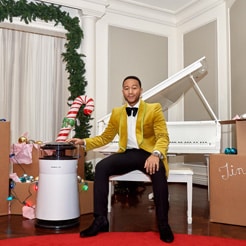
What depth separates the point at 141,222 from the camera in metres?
2.50

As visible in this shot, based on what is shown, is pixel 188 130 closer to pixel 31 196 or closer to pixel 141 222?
pixel 141 222

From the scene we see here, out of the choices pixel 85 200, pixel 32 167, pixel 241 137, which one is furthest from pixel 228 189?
pixel 32 167

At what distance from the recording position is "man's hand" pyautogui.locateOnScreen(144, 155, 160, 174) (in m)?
2.06

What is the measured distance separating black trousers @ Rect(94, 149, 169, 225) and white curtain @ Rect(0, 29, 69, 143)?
79.1 inches

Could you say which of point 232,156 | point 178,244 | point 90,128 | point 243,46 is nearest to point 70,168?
point 178,244

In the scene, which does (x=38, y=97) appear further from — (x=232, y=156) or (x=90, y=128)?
(x=232, y=156)

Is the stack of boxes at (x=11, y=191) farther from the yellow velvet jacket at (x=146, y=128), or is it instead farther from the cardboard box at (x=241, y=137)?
the cardboard box at (x=241, y=137)

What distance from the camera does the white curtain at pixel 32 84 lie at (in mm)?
3812

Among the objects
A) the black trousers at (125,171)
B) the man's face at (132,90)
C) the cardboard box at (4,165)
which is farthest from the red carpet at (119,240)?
the man's face at (132,90)

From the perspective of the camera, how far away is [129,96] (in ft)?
7.70

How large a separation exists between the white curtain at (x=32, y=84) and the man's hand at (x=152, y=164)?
89.8 inches

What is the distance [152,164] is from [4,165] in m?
1.46

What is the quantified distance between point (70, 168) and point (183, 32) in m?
3.44

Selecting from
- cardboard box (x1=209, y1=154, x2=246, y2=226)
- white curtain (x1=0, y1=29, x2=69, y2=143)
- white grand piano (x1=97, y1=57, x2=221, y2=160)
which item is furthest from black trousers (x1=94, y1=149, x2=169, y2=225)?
white curtain (x1=0, y1=29, x2=69, y2=143)
